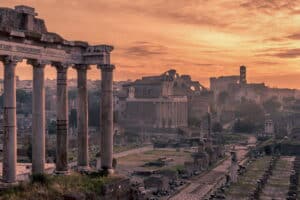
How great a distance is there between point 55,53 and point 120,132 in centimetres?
6987

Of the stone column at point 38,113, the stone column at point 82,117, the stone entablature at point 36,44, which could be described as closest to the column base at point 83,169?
the stone column at point 82,117

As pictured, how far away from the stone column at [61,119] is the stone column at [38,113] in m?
1.37

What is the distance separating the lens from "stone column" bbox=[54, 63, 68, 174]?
1934 centimetres

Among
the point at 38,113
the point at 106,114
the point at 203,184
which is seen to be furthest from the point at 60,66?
the point at 203,184

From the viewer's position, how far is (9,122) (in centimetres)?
1652

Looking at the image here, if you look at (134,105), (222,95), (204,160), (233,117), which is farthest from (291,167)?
(222,95)

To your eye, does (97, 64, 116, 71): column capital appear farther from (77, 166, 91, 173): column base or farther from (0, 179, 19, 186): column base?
(0, 179, 19, 186): column base

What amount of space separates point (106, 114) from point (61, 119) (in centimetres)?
204

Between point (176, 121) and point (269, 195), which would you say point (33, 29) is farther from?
point (176, 121)

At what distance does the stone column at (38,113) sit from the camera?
700 inches

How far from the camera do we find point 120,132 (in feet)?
290

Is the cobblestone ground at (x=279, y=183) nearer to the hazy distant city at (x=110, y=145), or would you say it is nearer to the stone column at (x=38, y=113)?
the hazy distant city at (x=110, y=145)

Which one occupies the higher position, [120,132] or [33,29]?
[33,29]

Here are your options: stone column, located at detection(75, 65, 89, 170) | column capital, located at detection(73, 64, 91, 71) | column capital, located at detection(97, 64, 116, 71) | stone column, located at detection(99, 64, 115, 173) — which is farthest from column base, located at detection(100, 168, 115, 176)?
column capital, located at detection(73, 64, 91, 71)
